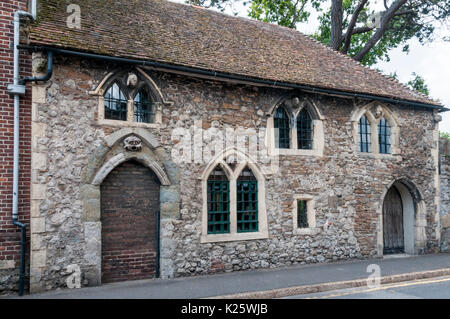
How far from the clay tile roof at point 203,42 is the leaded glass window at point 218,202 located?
2.75 m

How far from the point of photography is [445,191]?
1456 centimetres

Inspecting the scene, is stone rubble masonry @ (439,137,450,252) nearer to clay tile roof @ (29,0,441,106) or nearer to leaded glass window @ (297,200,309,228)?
clay tile roof @ (29,0,441,106)

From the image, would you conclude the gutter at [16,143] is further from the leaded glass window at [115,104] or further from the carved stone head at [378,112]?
the carved stone head at [378,112]

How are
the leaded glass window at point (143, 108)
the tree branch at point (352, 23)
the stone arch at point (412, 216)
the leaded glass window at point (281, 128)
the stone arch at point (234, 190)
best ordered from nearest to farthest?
the leaded glass window at point (143, 108) → the stone arch at point (234, 190) → the leaded glass window at point (281, 128) → the stone arch at point (412, 216) → the tree branch at point (352, 23)

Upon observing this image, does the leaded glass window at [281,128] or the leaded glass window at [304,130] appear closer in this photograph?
the leaded glass window at [281,128]

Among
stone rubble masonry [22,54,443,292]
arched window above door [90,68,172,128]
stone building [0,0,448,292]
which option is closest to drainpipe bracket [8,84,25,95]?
stone building [0,0,448,292]

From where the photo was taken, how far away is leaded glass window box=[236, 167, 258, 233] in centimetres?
1081

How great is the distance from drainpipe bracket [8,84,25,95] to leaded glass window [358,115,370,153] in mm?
9532

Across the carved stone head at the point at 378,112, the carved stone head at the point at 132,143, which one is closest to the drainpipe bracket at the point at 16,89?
the carved stone head at the point at 132,143

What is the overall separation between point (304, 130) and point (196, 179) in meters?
3.81

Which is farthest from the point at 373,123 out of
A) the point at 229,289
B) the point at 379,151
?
the point at 229,289

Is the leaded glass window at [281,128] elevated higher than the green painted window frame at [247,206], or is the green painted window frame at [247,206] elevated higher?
the leaded glass window at [281,128]

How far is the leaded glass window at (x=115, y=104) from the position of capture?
933cm

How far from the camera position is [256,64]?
1161cm
